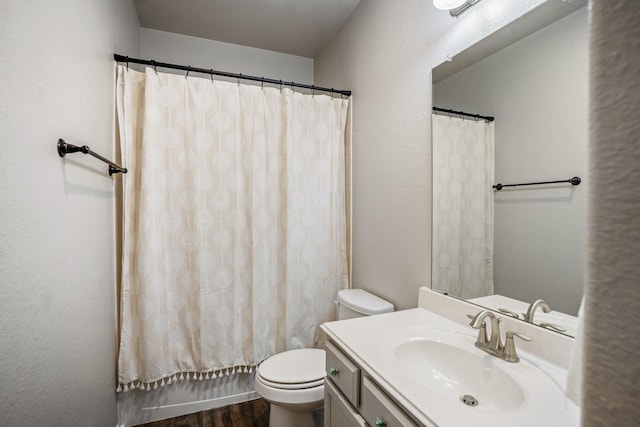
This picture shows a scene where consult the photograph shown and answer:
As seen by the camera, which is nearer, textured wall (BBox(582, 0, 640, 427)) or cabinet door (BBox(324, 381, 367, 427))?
textured wall (BBox(582, 0, 640, 427))

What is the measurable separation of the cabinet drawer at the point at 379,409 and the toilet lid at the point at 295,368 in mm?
643

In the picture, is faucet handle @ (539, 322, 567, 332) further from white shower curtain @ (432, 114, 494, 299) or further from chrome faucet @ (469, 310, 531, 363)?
white shower curtain @ (432, 114, 494, 299)

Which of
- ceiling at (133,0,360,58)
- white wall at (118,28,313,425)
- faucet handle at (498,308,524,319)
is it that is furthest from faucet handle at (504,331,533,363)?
ceiling at (133,0,360,58)

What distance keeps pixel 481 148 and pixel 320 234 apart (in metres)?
1.14

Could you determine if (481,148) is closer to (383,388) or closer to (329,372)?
(383,388)

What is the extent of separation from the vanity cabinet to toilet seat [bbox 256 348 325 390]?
1.06 feet

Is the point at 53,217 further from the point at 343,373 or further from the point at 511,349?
the point at 511,349

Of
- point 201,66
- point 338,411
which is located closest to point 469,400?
point 338,411

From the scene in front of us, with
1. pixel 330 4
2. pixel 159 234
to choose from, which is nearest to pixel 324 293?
pixel 159 234

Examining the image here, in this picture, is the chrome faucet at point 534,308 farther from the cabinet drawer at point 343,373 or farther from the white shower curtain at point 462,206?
the cabinet drawer at point 343,373

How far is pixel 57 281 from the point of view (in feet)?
3.10

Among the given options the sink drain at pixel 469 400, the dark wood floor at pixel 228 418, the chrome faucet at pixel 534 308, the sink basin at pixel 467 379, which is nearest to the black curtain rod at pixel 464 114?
the chrome faucet at pixel 534 308

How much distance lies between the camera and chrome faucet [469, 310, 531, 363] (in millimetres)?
907

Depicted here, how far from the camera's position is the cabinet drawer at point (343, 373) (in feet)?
3.09
